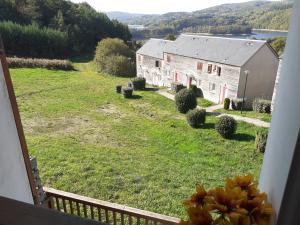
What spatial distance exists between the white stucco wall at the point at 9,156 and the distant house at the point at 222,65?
11425mm

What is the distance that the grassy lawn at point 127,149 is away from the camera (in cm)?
511

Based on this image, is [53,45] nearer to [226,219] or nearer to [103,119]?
[103,119]

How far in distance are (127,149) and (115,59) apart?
591 inches

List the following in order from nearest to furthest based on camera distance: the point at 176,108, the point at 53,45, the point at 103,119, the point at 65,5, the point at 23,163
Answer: the point at 23,163
the point at 103,119
the point at 176,108
the point at 53,45
the point at 65,5

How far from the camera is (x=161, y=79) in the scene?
63.5 ft

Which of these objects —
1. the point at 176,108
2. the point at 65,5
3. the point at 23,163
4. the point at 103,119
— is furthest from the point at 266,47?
the point at 65,5

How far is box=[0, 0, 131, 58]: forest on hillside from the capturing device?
24.8 meters

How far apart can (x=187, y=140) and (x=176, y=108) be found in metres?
3.76

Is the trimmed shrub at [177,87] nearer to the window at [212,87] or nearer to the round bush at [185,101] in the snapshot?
the window at [212,87]

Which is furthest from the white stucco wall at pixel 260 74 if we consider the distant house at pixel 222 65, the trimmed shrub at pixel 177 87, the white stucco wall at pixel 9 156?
the white stucco wall at pixel 9 156

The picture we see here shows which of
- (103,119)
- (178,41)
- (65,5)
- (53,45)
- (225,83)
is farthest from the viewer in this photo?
(65,5)

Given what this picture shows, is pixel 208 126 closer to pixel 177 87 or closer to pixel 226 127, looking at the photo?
pixel 226 127

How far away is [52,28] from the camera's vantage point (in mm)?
28891

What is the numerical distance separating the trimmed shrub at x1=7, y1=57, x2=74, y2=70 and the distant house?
26.5ft
